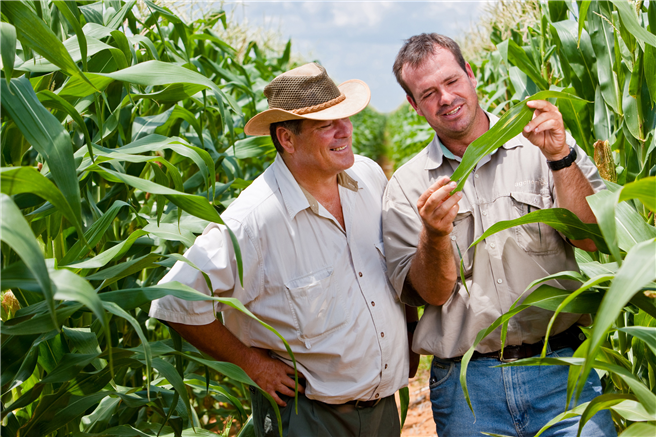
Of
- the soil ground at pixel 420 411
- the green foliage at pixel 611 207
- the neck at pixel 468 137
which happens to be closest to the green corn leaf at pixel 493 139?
the green foliage at pixel 611 207

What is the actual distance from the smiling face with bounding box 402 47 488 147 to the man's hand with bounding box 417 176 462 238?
47 cm

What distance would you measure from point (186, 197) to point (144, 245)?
892 mm

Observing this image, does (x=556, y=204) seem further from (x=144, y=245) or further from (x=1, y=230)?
(x=1, y=230)

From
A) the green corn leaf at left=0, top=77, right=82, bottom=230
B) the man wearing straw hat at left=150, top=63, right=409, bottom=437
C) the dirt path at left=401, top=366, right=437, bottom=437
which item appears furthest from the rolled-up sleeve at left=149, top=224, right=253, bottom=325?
the dirt path at left=401, top=366, right=437, bottom=437

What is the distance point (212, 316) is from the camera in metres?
1.87

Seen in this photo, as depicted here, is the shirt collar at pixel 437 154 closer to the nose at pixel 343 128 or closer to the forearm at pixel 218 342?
the nose at pixel 343 128

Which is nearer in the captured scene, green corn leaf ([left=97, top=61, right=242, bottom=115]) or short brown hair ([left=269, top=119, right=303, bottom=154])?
green corn leaf ([left=97, top=61, right=242, bottom=115])

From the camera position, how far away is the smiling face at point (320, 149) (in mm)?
2033

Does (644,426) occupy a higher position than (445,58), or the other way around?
(445,58)

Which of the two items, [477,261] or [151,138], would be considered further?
[477,261]

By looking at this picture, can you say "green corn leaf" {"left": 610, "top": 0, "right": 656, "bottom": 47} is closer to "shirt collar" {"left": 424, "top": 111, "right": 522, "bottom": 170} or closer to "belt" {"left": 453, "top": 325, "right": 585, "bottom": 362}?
"shirt collar" {"left": 424, "top": 111, "right": 522, "bottom": 170}

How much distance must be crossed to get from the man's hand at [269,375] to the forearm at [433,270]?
1.71 ft

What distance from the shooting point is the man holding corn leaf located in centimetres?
187

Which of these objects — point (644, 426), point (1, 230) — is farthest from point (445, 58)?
point (1, 230)
